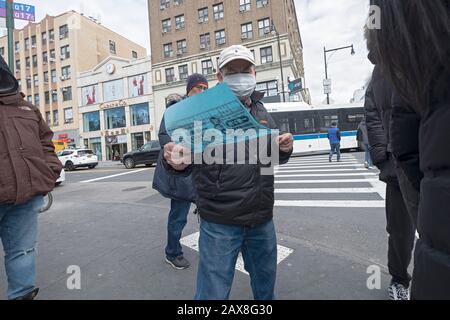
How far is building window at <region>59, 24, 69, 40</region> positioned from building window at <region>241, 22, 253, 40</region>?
25903 mm

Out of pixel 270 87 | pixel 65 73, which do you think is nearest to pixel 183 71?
pixel 270 87

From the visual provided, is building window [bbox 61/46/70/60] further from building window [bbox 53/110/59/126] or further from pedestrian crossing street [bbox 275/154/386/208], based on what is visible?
pedestrian crossing street [bbox 275/154/386/208]

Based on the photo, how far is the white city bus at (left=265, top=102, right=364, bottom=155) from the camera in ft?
61.6

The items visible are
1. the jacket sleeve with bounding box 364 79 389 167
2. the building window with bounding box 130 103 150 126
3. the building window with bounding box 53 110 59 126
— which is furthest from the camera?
the building window with bounding box 53 110 59 126

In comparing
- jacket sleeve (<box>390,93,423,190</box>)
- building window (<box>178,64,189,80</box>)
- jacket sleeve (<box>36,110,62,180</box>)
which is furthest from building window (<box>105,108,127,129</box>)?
jacket sleeve (<box>390,93,423,190</box>)

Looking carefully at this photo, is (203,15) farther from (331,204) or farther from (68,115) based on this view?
(331,204)

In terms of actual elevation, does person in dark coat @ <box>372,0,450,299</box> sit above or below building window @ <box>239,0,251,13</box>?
below

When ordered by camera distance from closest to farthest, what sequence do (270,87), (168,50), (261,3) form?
(270,87)
(261,3)
(168,50)

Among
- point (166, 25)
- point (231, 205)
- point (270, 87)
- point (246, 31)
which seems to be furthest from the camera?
point (166, 25)

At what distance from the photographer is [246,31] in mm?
32062

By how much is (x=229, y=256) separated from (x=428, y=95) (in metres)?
1.35

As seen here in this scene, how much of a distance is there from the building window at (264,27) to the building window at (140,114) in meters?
15.7
